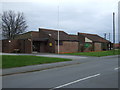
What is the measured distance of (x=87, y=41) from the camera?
148 ft

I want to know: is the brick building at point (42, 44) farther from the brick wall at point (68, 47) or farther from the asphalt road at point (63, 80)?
the asphalt road at point (63, 80)

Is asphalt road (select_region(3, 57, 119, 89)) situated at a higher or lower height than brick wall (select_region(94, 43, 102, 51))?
lower

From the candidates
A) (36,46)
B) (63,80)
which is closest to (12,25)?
(36,46)

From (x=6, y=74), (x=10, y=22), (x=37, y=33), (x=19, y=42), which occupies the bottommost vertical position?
(x=6, y=74)

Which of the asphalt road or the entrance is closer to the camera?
the asphalt road

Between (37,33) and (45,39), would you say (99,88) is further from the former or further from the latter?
(37,33)

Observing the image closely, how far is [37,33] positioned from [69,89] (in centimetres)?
3389

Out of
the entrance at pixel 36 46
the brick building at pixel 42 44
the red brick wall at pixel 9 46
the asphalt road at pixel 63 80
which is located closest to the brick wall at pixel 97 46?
the brick building at pixel 42 44

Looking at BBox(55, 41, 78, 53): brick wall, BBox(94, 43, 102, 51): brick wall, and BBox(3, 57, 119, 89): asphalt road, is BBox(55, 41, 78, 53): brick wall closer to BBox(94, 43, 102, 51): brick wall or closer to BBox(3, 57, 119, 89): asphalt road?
BBox(94, 43, 102, 51): brick wall

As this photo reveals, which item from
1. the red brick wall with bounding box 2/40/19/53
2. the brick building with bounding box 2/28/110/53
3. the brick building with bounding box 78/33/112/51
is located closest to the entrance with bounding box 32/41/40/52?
the brick building with bounding box 2/28/110/53

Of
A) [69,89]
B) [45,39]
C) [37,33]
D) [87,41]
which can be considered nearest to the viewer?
[69,89]

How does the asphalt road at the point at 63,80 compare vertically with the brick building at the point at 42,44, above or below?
below

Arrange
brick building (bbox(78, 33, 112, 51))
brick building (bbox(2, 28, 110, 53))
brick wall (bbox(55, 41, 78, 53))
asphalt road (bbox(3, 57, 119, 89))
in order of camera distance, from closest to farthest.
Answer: asphalt road (bbox(3, 57, 119, 89)) → brick building (bbox(2, 28, 110, 53)) → brick wall (bbox(55, 41, 78, 53)) → brick building (bbox(78, 33, 112, 51))

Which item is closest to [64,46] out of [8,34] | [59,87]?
[8,34]
